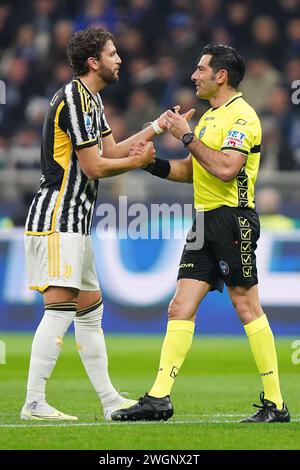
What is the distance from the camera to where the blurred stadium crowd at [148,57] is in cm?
1566

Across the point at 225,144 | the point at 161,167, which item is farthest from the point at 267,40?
the point at 225,144

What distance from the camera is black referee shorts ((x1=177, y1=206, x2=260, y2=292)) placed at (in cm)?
705

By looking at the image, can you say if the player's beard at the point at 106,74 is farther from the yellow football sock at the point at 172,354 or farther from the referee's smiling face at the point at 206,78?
Answer: the yellow football sock at the point at 172,354

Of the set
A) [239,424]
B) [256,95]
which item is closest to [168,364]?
[239,424]

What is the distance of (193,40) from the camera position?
1694 cm

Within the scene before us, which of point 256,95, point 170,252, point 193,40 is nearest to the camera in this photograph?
point 170,252

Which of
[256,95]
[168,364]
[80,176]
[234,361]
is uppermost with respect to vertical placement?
[256,95]

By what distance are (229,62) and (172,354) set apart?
190 centimetres

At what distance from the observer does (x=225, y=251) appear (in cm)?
707

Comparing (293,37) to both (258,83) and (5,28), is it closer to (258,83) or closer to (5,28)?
(258,83)

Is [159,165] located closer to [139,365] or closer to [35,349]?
[35,349]

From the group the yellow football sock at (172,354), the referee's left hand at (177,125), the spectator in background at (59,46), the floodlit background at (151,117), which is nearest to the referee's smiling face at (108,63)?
the referee's left hand at (177,125)

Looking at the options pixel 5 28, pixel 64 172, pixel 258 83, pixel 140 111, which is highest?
pixel 5 28

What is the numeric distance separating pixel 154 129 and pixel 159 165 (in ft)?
0.79
